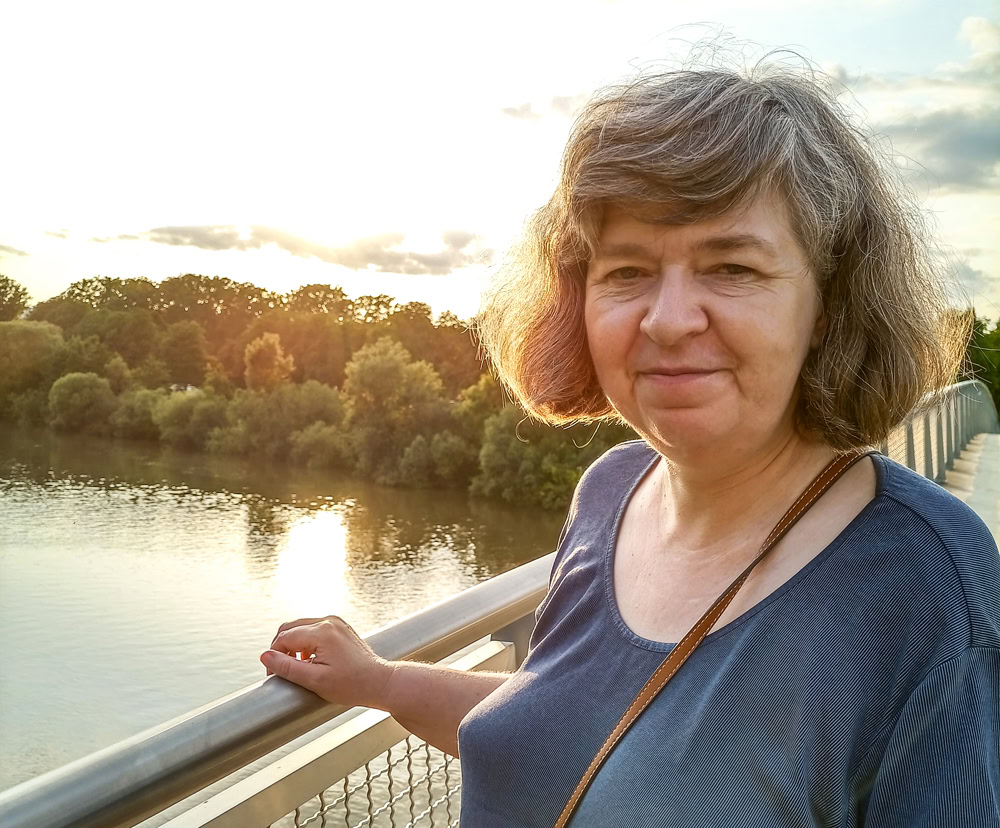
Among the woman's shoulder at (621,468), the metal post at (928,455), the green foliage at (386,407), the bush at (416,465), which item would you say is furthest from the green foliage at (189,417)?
the woman's shoulder at (621,468)

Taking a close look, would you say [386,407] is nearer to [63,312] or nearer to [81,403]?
[63,312]

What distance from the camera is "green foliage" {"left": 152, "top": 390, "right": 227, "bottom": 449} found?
948 inches

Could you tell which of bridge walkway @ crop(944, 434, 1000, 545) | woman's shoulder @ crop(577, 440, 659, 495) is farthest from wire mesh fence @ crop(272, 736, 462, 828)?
bridge walkway @ crop(944, 434, 1000, 545)

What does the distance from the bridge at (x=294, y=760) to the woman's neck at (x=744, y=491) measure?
0.14 metres

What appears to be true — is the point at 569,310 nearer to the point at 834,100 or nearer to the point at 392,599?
the point at 834,100

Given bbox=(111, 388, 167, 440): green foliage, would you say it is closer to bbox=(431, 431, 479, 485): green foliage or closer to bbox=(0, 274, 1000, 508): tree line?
bbox=(0, 274, 1000, 508): tree line

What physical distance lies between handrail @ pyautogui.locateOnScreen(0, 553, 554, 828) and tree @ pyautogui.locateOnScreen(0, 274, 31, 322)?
16.9 meters

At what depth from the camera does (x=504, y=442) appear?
29031 millimetres

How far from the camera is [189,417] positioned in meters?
25.4

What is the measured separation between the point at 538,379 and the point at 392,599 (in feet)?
99.7

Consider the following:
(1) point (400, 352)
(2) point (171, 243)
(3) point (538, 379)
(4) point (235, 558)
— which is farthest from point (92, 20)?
(3) point (538, 379)

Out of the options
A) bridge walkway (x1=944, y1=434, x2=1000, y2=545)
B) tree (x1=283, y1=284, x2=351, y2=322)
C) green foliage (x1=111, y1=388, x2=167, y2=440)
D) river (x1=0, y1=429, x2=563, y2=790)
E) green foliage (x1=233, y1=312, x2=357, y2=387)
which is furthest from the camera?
tree (x1=283, y1=284, x2=351, y2=322)

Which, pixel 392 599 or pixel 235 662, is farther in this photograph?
pixel 392 599

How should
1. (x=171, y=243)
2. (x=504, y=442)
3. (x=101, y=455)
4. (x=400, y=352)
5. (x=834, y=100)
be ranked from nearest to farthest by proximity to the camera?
(x=834, y=100), (x=101, y=455), (x=504, y=442), (x=400, y=352), (x=171, y=243)
